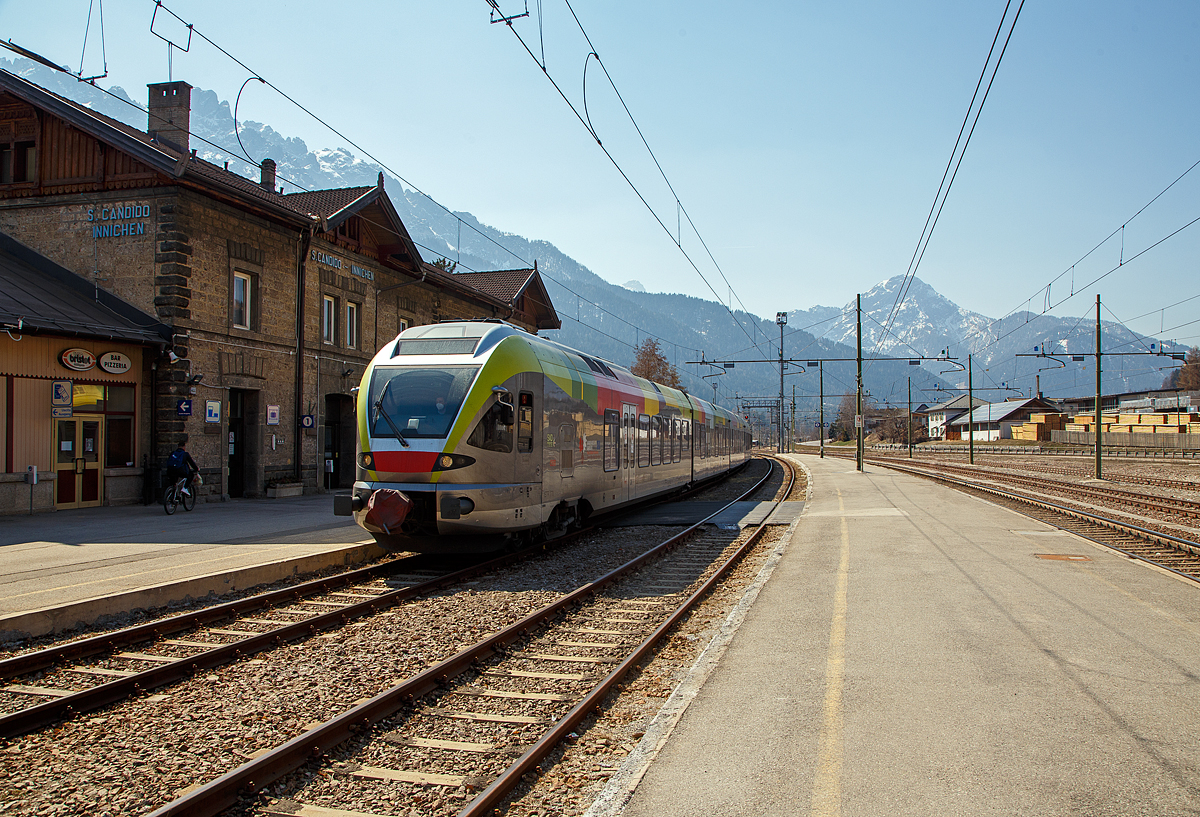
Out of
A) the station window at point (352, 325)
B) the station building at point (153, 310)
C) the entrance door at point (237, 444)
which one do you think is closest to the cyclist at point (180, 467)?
the station building at point (153, 310)

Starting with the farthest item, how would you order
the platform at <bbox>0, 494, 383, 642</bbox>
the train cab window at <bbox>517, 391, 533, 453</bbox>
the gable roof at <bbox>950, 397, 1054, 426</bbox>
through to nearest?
the gable roof at <bbox>950, 397, 1054, 426</bbox> → the train cab window at <bbox>517, 391, 533, 453</bbox> → the platform at <bbox>0, 494, 383, 642</bbox>

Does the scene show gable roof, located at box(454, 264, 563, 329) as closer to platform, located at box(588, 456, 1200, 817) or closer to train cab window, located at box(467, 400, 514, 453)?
train cab window, located at box(467, 400, 514, 453)

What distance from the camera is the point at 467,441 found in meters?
10.1

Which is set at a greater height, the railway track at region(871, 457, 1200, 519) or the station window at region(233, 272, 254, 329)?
the station window at region(233, 272, 254, 329)

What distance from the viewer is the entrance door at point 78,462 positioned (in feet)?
52.3

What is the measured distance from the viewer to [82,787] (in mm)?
4160

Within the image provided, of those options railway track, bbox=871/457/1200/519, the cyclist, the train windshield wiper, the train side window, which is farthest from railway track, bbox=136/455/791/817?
railway track, bbox=871/457/1200/519

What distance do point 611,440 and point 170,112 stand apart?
15.4 meters

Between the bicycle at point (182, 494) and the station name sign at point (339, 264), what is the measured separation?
25.4 feet

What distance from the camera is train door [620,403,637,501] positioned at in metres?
16.0

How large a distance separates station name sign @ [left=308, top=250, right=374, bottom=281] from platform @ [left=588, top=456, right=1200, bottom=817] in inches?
682

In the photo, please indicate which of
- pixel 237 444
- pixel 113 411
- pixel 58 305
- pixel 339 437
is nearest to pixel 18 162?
pixel 58 305

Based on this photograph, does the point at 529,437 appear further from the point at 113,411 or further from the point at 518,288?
the point at 518,288

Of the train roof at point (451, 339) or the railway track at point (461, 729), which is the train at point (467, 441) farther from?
the railway track at point (461, 729)
